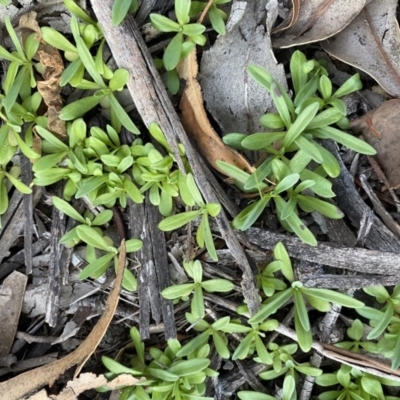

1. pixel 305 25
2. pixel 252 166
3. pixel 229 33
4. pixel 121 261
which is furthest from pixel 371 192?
pixel 121 261

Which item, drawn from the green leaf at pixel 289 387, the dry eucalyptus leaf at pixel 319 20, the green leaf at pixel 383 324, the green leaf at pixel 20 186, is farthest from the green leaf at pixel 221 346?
the dry eucalyptus leaf at pixel 319 20

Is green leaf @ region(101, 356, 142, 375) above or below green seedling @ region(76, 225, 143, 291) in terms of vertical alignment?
below

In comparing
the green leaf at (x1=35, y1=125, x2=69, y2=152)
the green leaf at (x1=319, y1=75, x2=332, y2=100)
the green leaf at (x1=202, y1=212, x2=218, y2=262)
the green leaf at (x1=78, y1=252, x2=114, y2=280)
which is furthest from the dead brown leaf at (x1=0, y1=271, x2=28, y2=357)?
the green leaf at (x1=319, y1=75, x2=332, y2=100)

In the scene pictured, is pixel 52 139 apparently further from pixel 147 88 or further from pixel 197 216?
pixel 197 216

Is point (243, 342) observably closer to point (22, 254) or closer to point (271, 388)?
point (271, 388)

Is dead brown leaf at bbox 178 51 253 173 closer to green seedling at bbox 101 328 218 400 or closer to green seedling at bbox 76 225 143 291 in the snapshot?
green seedling at bbox 76 225 143 291

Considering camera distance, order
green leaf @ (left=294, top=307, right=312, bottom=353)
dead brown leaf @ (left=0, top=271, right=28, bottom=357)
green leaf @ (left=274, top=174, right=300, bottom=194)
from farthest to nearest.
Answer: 1. dead brown leaf @ (left=0, top=271, right=28, bottom=357)
2. green leaf @ (left=294, top=307, right=312, bottom=353)
3. green leaf @ (left=274, top=174, right=300, bottom=194)

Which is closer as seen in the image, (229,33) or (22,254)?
(229,33)
